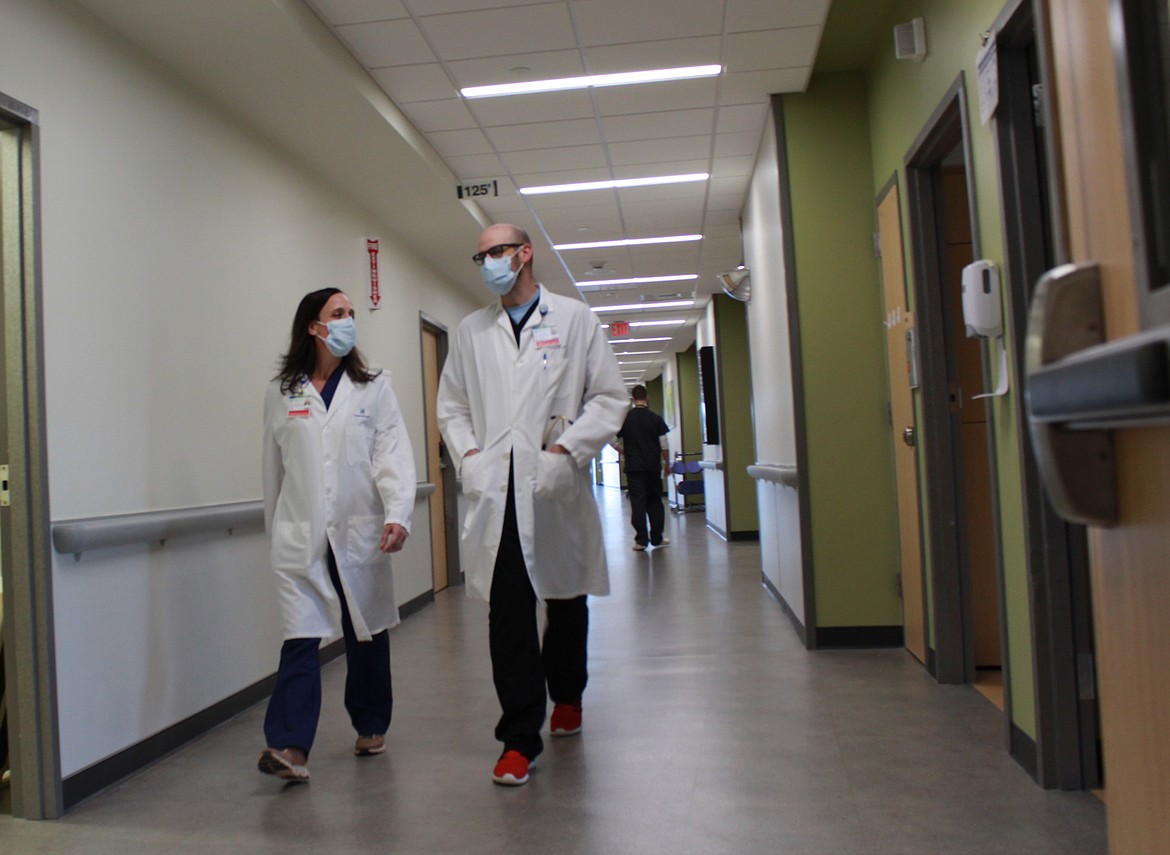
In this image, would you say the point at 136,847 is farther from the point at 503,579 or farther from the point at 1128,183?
the point at 1128,183

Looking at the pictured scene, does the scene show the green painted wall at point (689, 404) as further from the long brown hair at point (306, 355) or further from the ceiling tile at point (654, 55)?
the long brown hair at point (306, 355)

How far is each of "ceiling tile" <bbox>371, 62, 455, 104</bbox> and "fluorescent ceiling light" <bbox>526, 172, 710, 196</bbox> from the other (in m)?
1.80

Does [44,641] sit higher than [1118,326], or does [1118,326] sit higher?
[1118,326]

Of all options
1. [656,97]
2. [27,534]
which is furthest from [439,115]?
[27,534]

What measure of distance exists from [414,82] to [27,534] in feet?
9.15

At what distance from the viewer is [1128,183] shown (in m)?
1.02

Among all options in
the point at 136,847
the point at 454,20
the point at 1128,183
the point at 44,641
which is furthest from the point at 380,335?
the point at 1128,183

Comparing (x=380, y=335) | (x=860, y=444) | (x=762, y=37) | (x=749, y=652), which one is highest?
(x=762, y=37)

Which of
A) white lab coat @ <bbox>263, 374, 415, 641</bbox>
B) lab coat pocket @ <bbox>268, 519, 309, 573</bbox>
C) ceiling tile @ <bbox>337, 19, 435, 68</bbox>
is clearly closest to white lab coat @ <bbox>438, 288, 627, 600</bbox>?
white lab coat @ <bbox>263, 374, 415, 641</bbox>

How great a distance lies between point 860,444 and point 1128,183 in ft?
12.6

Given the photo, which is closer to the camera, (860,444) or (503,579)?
(503,579)

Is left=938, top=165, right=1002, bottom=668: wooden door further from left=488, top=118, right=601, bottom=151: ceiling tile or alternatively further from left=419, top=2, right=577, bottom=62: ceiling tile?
left=488, top=118, right=601, bottom=151: ceiling tile

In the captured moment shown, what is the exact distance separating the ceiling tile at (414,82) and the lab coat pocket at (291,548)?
240 centimetres

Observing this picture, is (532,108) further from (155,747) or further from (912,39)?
(155,747)
